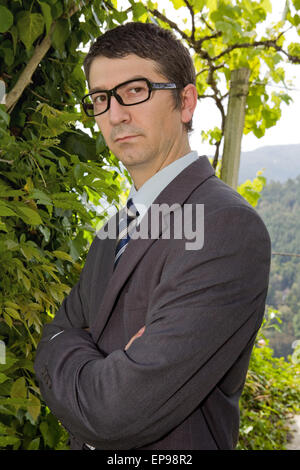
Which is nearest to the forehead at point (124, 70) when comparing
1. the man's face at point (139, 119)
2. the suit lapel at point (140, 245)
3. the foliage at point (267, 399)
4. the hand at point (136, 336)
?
the man's face at point (139, 119)

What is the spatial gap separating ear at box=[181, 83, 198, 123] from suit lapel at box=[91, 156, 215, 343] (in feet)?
0.55

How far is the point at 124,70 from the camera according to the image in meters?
1.31

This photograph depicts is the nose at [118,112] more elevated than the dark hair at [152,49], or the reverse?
the dark hair at [152,49]

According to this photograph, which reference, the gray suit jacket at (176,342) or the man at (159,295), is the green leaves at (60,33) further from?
the gray suit jacket at (176,342)

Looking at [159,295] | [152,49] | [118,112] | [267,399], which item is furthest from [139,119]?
[267,399]

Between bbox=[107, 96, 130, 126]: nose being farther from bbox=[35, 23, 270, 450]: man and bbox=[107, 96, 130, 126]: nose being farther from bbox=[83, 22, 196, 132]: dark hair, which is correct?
bbox=[83, 22, 196, 132]: dark hair

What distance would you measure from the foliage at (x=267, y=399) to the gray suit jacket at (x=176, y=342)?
3.02 metres

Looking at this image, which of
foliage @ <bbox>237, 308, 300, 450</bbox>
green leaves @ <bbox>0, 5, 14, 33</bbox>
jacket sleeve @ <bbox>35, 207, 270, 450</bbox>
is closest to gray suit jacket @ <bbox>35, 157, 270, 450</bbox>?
jacket sleeve @ <bbox>35, 207, 270, 450</bbox>

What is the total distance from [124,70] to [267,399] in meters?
4.01

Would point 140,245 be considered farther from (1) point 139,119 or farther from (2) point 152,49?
(2) point 152,49

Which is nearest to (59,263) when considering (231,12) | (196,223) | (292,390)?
(196,223)

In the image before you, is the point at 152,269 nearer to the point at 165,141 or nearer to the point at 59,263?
the point at 165,141

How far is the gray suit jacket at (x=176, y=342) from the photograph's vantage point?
3.42ft

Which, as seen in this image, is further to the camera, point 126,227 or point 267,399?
point 267,399
